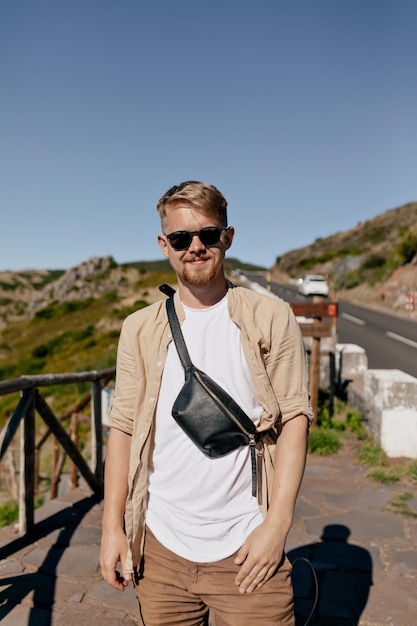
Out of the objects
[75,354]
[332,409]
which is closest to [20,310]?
[75,354]

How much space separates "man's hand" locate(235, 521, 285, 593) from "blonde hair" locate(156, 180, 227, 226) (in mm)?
988

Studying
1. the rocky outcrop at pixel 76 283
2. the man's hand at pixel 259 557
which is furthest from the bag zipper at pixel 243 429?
the rocky outcrop at pixel 76 283

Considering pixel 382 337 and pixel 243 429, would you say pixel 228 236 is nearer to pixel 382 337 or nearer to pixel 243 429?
pixel 243 429

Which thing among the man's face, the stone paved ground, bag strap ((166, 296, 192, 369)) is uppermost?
the man's face

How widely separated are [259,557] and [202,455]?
1.14ft

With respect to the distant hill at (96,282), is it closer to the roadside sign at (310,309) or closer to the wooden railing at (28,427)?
the roadside sign at (310,309)

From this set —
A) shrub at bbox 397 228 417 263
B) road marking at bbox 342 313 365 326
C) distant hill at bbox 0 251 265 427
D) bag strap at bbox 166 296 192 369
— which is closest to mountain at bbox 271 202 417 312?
shrub at bbox 397 228 417 263

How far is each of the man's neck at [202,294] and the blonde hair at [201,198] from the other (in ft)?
0.70

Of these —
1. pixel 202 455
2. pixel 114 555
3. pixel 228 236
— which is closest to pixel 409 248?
pixel 228 236

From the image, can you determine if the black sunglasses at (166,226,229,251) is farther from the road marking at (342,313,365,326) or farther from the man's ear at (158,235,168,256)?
the road marking at (342,313,365,326)

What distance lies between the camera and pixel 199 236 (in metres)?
1.79

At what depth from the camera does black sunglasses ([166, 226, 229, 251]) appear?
1.79 meters

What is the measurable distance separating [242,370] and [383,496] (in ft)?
13.1

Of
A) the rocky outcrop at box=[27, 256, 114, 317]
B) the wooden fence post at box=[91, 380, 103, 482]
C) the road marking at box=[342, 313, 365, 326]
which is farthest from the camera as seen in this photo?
the rocky outcrop at box=[27, 256, 114, 317]
